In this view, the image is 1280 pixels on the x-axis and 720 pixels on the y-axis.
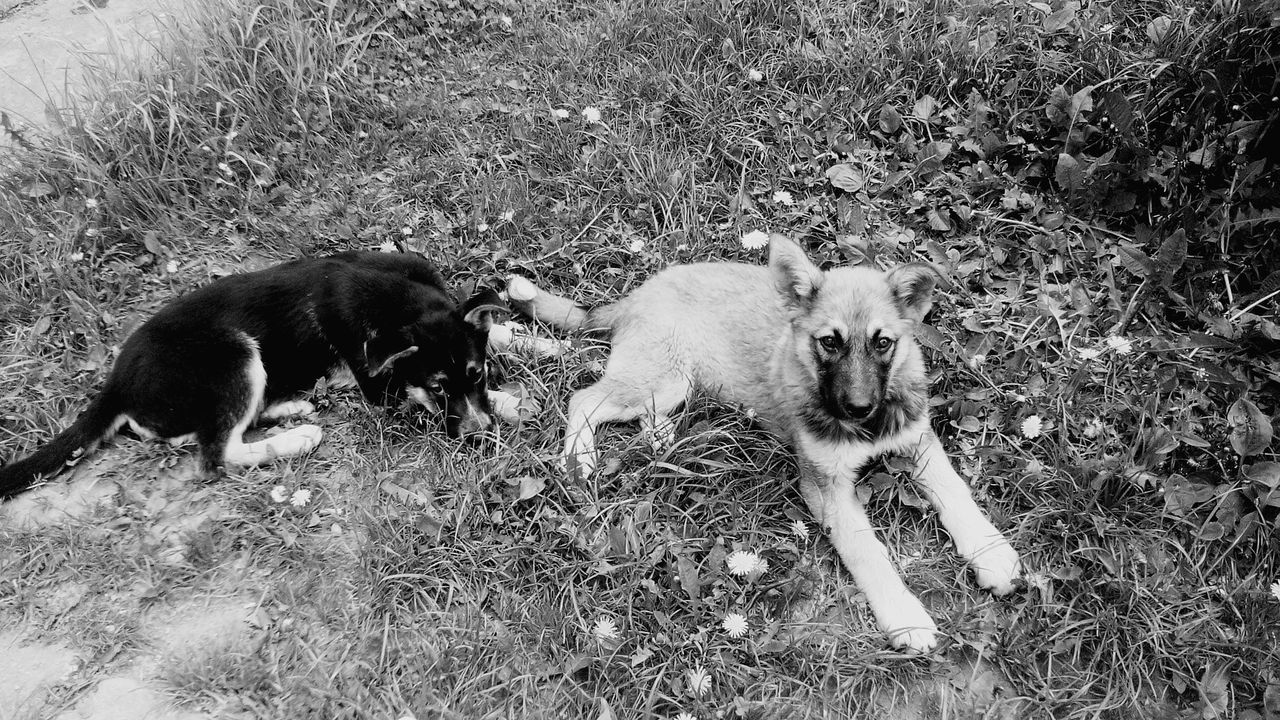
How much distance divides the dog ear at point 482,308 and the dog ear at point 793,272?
130 cm

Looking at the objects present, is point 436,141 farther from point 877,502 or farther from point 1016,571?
point 1016,571

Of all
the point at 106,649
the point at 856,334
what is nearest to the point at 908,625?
the point at 856,334

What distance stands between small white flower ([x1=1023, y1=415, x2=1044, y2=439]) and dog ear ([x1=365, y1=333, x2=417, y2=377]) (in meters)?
2.82

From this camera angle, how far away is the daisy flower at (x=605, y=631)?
10.4ft

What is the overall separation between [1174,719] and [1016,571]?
701 mm

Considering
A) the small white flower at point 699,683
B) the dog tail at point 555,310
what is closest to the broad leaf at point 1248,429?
the small white flower at point 699,683

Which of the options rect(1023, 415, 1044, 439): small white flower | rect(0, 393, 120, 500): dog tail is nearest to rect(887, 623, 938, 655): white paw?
rect(1023, 415, 1044, 439): small white flower

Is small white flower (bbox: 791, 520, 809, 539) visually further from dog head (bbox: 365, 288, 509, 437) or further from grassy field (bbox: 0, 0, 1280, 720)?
dog head (bbox: 365, 288, 509, 437)

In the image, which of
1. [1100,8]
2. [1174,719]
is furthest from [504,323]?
[1100,8]

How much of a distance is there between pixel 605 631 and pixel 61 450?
2.62 m

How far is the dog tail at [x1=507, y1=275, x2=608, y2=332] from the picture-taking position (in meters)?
4.30

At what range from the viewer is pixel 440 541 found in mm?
3502

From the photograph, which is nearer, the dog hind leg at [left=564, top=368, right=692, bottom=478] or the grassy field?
the grassy field

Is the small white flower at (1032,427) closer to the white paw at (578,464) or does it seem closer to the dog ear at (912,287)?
the dog ear at (912,287)
